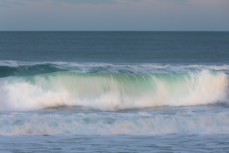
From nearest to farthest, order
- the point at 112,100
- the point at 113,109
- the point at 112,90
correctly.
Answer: the point at 113,109 → the point at 112,100 → the point at 112,90

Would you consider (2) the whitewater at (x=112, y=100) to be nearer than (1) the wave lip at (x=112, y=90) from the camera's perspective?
Yes

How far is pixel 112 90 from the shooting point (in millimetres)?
20547

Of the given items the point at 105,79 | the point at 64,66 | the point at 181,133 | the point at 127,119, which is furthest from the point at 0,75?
the point at 181,133

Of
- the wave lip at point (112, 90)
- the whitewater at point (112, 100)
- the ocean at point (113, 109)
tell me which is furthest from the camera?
the wave lip at point (112, 90)

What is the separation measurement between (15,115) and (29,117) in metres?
0.50

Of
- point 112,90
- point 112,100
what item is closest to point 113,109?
point 112,100

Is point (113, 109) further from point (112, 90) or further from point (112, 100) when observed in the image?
point (112, 90)

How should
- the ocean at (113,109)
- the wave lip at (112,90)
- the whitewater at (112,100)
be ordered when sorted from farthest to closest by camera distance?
1. the wave lip at (112,90)
2. the whitewater at (112,100)
3. the ocean at (113,109)

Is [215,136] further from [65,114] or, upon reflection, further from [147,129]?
[65,114]

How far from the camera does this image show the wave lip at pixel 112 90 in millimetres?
19328

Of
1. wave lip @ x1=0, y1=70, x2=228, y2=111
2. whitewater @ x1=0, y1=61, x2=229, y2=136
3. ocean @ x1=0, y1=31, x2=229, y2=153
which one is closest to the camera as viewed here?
ocean @ x1=0, y1=31, x2=229, y2=153

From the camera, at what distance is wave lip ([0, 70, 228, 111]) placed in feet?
63.4

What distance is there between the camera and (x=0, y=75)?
22969 mm

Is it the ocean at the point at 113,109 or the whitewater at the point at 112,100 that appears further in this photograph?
the whitewater at the point at 112,100
